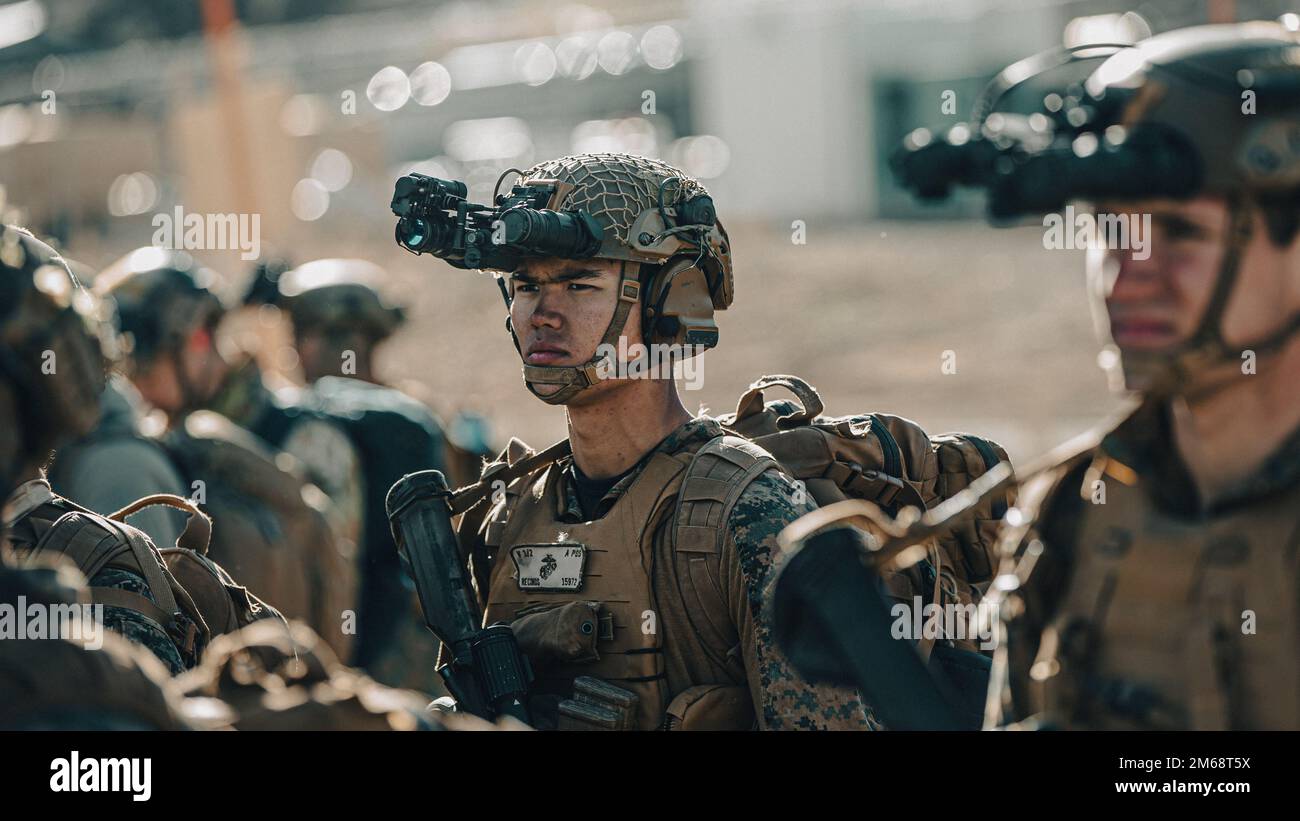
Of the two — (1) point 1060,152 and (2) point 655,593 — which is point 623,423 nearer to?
(2) point 655,593

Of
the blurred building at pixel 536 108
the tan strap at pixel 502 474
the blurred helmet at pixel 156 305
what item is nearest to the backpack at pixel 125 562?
the tan strap at pixel 502 474

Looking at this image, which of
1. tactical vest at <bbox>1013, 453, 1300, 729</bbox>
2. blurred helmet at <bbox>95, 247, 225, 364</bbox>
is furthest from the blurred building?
tactical vest at <bbox>1013, 453, 1300, 729</bbox>

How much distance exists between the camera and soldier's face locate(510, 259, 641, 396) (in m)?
4.65

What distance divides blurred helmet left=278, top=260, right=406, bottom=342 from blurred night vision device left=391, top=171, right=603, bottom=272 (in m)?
5.15

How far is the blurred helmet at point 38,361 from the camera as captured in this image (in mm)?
3055

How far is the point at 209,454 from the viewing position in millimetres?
7605

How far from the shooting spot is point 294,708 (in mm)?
3143

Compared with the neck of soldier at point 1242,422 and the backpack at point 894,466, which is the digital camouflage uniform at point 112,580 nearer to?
the backpack at point 894,466

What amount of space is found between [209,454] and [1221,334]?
5396mm

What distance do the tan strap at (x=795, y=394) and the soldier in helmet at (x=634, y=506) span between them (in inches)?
9.3

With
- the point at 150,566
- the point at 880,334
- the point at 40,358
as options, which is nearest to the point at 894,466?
the point at 150,566
